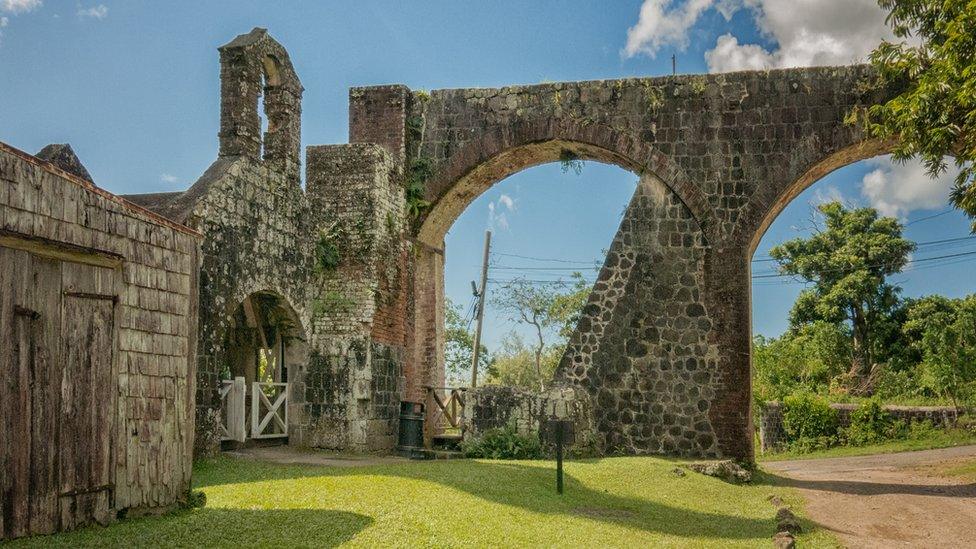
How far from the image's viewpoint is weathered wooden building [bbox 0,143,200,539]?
6645 millimetres

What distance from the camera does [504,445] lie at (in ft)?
45.3

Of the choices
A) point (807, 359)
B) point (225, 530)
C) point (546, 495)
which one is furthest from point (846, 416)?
point (225, 530)

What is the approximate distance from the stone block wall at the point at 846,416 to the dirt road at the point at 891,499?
3704 millimetres

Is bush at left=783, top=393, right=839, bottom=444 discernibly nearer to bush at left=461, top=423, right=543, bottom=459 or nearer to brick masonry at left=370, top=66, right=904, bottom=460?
brick masonry at left=370, top=66, right=904, bottom=460

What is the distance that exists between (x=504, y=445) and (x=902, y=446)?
12050 mm

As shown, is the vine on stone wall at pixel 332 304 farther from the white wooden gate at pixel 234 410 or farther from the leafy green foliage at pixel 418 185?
the leafy green foliage at pixel 418 185

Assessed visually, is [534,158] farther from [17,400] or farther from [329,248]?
[17,400]

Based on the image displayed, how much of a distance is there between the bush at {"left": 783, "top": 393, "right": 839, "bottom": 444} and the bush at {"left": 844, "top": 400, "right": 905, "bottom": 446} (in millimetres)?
419

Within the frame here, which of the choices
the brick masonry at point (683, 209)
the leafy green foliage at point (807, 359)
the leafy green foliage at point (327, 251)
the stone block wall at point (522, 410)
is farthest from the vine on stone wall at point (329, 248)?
the leafy green foliage at point (807, 359)

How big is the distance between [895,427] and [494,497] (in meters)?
16.7

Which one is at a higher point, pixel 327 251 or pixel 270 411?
pixel 327 251

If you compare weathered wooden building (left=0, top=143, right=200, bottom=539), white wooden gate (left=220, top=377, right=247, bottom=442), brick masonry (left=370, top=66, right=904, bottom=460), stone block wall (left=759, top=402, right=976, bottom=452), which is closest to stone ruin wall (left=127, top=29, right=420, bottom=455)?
white wooden gate (left=220, top=377, right=247, bottom=442)

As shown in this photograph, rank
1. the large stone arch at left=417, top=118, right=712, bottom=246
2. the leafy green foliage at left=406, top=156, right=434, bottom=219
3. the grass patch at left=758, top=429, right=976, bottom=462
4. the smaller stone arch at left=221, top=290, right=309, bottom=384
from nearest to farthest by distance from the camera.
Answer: the smaller stone arch at left=221, top=290, right=309, bottom=384, the large stone arch at left=417, top=118, right=712, bottom=246, the leafy green foliage at left=406, top=156, right=434, bottom=219, the grass patch at left=758, top=429, right=976, bottom=462

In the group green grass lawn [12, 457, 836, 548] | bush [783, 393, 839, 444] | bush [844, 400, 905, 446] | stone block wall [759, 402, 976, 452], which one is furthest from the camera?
bush [783, 393, 839, 444]
